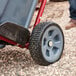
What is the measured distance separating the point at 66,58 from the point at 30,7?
24.8 inches

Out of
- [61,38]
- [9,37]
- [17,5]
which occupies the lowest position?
[61,38]

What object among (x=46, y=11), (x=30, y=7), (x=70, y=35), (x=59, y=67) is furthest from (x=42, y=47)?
(x=46, y=11)

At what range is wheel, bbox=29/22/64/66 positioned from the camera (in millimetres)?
2514

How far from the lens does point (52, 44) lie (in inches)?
107

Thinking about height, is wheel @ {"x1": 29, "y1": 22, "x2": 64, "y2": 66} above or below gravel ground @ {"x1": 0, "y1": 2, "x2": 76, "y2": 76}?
above

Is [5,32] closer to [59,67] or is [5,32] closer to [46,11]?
[59,67]

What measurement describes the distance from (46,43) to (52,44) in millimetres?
90

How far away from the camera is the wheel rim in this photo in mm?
2607

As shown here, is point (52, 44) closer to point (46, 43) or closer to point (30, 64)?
point (46, 43)

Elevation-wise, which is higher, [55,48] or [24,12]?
[24,12]

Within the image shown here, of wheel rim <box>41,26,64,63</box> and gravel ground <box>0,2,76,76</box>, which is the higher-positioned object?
wheel rim <box>41,26,64,63</box>

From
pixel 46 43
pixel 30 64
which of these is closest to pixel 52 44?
pixel 46 43

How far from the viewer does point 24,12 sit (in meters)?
2.62

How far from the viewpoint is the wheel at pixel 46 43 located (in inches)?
99.0
